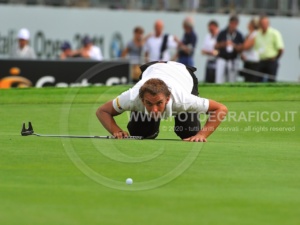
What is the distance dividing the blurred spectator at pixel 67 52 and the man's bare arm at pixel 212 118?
1637 centimetres

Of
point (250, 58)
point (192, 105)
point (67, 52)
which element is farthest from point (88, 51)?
point (192, 105)

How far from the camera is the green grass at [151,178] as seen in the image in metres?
7.42

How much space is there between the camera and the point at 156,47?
26.4m

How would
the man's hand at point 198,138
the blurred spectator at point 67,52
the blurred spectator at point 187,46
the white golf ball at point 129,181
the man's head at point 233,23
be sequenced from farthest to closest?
the blurred spectator at point 67,52
the blurred spectator at point 187,46
the man's head at point 233,23
the man's hand at point 198,138
the white golf ball at point 129,181

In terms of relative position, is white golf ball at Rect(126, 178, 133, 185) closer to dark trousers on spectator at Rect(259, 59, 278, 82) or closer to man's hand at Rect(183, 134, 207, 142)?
man's hand at Rect(183, 134, 207, 142)

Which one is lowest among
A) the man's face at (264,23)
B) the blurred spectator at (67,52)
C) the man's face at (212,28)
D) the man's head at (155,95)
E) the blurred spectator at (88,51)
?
the blurred spectator at (67,52)

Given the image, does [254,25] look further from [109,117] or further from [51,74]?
[109,117]

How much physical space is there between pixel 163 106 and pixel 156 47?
1606cm

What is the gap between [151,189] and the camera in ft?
27.6

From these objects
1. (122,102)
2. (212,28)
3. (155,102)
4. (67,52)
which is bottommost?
(67,52)

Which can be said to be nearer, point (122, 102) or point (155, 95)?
point (155, 95)

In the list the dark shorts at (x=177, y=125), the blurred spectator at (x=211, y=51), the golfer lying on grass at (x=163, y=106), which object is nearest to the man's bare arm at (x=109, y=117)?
the golfer lying on grass at (x=163, y=106)

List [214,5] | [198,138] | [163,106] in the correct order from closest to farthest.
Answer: [163,106], [198,138], [214,5]

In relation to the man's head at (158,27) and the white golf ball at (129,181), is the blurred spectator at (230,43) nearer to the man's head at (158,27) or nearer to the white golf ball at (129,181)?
the man's head at (158,27)
